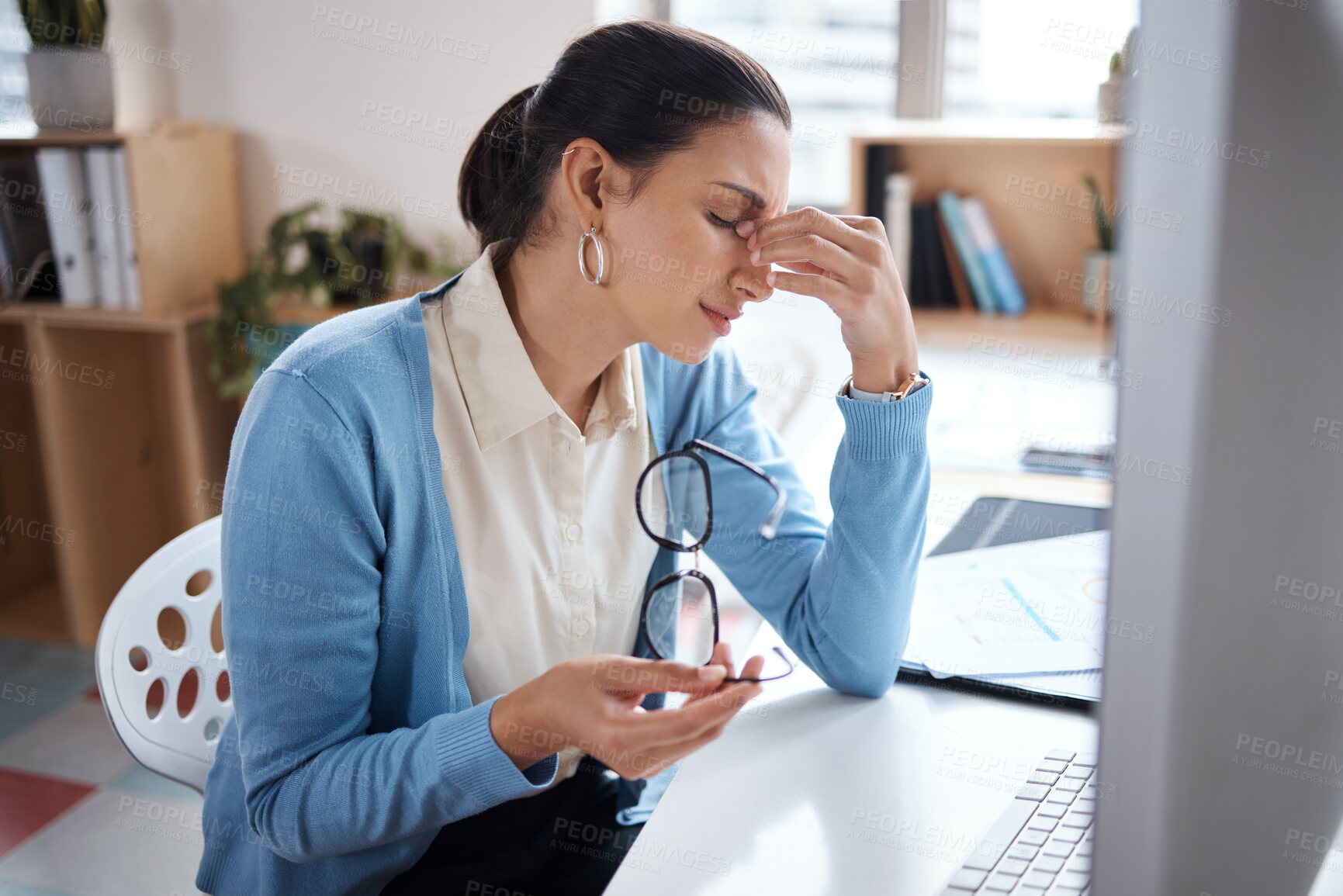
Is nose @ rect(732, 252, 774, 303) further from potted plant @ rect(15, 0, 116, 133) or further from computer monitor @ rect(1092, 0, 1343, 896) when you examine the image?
potted plant @ rect(15, 0, 116, 133)

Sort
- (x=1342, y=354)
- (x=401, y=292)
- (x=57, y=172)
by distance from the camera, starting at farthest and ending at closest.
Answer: (x=401, y=292)
(x=57, y=172)
(x=1342, y=354)

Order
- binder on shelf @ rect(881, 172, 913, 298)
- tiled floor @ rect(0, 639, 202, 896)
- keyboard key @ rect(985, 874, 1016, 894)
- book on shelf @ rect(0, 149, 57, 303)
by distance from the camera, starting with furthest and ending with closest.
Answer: binder on shelf @ rect(881, 172, 913, 298) → book on shelf @ rect(0, 149, 57, 303) → tiled floor @ rect(0, 639, 202, 896) → keyboard key @ rect(985, 874, 1016, 894)

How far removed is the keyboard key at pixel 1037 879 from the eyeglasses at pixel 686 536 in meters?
0.25

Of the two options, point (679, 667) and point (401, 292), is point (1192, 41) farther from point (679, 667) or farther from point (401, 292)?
point (401, 292)

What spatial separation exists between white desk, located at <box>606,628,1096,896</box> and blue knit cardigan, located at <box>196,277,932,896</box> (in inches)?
2.9

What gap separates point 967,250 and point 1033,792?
6.51 feet

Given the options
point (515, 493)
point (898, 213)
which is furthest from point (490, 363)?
point (898, 213)

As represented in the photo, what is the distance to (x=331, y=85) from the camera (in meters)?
2.68

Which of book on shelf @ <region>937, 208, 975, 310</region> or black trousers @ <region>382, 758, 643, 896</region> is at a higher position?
book on shelf @ <region>937, 208, 975, 310</region>

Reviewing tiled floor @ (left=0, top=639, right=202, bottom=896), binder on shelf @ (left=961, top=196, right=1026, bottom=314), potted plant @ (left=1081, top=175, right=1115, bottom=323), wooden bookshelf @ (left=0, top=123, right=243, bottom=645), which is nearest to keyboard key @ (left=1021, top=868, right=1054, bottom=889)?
tiled floor @ (left=0, top=639, right=202, bottom=896)

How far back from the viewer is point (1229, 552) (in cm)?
42

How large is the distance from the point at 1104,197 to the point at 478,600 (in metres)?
2.16

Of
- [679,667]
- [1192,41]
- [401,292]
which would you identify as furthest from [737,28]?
[1192,41]

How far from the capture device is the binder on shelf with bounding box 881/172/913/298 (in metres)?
2.57
